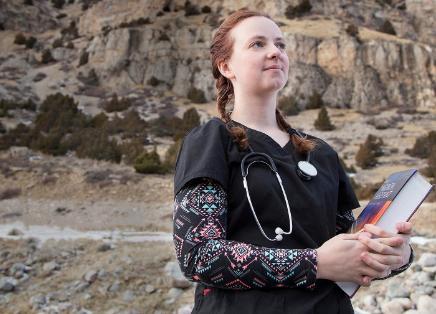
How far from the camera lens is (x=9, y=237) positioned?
10.3 meters

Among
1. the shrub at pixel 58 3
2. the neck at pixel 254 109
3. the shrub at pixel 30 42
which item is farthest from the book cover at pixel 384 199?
the shrub at pixel 58 3

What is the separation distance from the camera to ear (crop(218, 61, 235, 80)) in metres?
1.82

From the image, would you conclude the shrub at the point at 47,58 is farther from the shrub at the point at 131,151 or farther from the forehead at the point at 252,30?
the forehead at the point at 252,30

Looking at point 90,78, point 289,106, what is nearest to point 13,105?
point 90,78

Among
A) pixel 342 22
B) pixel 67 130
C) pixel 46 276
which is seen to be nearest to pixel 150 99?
pixel 67 130

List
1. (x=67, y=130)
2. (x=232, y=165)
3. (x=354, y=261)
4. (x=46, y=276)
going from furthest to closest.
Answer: (x=67, y=130)
(x=46, y=276)
(x=232, y=165)
(x=354, y=261)

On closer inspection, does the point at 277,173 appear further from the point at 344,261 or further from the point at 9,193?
the point at 9,193

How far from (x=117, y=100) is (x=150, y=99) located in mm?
2438

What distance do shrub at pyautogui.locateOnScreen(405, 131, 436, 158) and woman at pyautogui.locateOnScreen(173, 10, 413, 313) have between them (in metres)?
20.6

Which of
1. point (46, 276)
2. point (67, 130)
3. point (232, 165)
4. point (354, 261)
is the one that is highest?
point (232, 165)

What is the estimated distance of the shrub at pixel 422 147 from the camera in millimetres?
20672

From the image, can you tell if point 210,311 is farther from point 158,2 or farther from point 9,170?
point 158,2

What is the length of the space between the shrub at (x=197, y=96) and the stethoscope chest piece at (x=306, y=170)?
30.7 meters

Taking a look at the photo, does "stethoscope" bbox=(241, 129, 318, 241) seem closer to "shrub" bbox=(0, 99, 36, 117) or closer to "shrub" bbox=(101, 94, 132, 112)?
"shrub" bbox=(0, 99, 36, 117)
